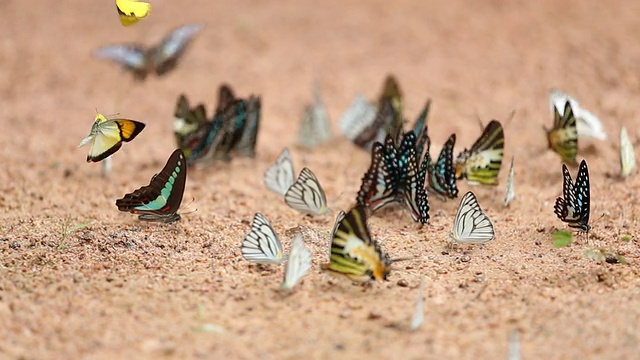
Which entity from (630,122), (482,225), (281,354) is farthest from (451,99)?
(281,354)

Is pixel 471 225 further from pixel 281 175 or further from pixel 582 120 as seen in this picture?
pixel 582 120

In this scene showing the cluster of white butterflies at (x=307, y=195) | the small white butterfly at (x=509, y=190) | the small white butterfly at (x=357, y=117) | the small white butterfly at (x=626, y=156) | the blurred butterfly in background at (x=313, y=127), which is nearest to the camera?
the cluster of white butterflies at (x=307, y=195)

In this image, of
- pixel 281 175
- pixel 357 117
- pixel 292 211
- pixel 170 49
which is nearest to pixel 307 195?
pixel 292 211

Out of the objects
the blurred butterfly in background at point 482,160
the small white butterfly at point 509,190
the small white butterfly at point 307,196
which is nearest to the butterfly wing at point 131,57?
the small white butterfly at point 307,196

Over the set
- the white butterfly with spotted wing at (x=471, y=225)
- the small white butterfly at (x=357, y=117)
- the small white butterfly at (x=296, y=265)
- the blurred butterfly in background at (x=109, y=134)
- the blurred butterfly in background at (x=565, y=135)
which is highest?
the small white butterfly at (x=357, y=117)

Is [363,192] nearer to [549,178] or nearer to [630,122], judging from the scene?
[549,178]

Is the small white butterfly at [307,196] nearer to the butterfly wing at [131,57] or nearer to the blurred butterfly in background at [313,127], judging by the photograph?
the blurred butterfly in background at [313,127]

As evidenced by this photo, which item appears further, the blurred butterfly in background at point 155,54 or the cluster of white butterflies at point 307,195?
the blurred butterfly in background at point 155,54

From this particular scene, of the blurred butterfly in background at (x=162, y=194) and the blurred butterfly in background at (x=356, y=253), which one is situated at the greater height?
the blurred butterfly in background at (x=162, y=194)
